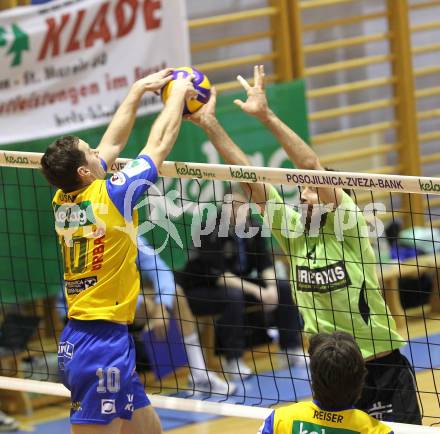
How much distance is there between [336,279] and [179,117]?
1.09 meters

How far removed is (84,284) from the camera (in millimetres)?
4578

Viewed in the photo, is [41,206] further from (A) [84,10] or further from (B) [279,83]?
(B) [279,83]

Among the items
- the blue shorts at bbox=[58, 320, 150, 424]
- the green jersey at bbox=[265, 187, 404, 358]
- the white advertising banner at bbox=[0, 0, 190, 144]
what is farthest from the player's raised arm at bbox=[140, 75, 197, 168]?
the white advertising banner at bbox=[0, 0, 190, 144]

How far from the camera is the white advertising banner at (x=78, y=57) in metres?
7.63

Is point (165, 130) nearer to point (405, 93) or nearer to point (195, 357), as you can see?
point (195, 357)

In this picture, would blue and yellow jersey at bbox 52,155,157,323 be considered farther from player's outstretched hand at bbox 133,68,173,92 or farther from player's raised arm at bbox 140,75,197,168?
player's outstretched hand at bbox 133,68,173,92

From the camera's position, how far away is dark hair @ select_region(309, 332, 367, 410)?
3.53m

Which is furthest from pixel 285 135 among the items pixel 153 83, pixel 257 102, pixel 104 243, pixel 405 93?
pixel 405 93

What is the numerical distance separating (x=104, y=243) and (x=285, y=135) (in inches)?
43.3

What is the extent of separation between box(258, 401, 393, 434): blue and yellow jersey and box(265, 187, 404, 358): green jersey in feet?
4.24

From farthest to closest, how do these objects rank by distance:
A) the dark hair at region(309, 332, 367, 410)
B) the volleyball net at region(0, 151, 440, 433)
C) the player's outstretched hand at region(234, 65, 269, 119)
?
the volleyball net at region(0, 151, 440, 433), the player's outstretched hand at region(234, 65, 269, 119), the dark hair at region(309, 332, 367, 410)

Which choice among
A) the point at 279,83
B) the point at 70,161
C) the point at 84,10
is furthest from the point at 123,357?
the point at 279,83

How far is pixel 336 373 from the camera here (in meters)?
3.52

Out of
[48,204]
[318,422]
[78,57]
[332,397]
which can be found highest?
[78,57]
